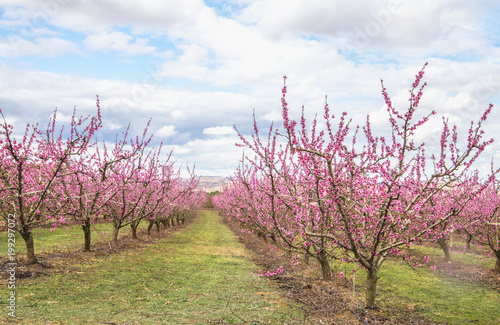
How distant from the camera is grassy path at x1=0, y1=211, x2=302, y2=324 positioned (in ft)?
24.8

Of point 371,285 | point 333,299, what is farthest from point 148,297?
point 371,285

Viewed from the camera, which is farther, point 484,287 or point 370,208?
point 484,287

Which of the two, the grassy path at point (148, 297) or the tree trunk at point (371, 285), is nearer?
the grassy path at point (148, 297)

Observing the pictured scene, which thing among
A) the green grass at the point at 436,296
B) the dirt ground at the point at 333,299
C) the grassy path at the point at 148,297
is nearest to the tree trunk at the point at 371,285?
the dirt ground at the point at 333,299

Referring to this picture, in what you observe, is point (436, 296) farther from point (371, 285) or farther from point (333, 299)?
point (371, 285)

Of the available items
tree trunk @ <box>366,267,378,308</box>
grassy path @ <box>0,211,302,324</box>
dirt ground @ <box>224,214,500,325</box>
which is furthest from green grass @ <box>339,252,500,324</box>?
grassy path @ <box>0,211,302,324</box>

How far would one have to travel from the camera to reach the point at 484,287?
13828mm

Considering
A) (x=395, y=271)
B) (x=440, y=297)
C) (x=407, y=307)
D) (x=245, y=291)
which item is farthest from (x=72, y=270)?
A: (x=395, y=271)

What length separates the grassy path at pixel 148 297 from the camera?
7.56 metres

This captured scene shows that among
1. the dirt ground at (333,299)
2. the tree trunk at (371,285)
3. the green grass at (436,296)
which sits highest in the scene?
the tree trunk at (371,285)

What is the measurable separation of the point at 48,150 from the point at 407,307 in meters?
14.3

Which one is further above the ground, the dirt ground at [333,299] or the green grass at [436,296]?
the dirt ground at [333,299]

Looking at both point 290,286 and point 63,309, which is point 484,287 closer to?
point 290,286

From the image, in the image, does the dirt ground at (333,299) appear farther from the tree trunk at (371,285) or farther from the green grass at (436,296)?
the green grass at (436,296)
